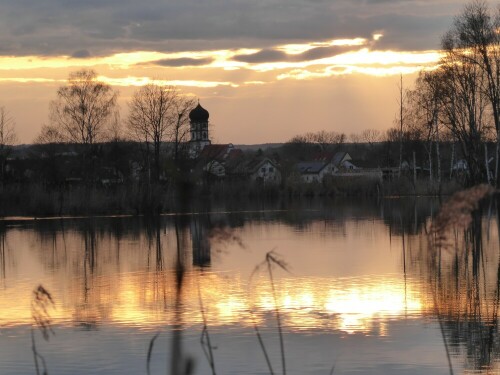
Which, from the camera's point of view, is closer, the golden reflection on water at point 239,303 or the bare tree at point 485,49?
the golden reflection on water at point 239,303

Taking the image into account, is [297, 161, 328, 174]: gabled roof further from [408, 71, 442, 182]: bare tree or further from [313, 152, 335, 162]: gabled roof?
[408, 71, 442, 182]: bare tree

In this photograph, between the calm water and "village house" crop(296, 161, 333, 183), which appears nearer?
the calm water

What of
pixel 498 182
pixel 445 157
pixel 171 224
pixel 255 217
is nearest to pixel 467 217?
pixel 171 224

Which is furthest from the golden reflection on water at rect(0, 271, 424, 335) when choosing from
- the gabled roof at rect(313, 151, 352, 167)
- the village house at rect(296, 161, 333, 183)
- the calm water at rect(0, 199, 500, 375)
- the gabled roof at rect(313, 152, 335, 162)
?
the gabled roof at rect(313, 152, 335, 162)

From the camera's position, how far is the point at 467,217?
15.7ft

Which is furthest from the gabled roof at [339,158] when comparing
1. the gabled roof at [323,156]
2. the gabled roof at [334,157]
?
the gabled roof at [323,156]

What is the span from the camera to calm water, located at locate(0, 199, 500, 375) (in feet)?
34.5

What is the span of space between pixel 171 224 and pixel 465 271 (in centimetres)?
2172

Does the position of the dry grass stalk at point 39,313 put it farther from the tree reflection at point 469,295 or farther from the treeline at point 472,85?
the treeline at point 472,85

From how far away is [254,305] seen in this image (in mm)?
14547

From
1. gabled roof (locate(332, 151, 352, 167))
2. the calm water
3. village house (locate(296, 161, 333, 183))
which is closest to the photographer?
the calm water

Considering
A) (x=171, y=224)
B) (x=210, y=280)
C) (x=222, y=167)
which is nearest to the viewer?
(x=210, y=280)

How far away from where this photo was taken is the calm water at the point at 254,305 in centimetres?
1052

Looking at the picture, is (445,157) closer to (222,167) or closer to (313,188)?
(222,167)
